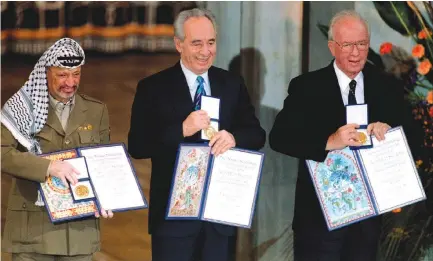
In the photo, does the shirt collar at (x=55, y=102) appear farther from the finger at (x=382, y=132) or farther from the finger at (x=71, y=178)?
the finger at (x=382, y=132)

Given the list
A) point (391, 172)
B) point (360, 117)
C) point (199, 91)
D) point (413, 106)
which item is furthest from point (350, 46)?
point (413, 106)

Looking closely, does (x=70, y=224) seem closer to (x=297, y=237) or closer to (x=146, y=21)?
(x=297, y=237)

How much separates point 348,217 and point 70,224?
131 centimetres

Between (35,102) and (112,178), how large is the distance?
0.49 m

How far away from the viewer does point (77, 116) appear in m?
4.39

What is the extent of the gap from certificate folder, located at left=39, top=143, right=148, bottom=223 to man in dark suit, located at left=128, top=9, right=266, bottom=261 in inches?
4.0

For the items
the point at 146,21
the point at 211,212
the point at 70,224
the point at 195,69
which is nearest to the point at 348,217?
the point at 211,212

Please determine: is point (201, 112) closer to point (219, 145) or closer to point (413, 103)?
point (219, 145)

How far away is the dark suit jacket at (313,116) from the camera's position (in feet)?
15.2

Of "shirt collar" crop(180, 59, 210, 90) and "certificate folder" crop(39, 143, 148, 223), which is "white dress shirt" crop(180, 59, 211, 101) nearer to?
"shirt collar" crop(180, 59, 210, 90)

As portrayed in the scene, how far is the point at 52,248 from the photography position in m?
4.31

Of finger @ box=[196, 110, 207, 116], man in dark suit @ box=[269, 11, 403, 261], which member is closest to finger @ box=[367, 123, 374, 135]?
man in dark suit @ box=[269, 11, 403, 261]

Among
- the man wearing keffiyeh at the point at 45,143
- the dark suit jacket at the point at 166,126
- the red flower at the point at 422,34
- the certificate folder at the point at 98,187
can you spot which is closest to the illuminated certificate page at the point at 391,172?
the dark suit jacket at the point at 166,126

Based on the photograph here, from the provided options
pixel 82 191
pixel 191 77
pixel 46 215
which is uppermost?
pixel 191 77
